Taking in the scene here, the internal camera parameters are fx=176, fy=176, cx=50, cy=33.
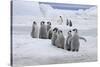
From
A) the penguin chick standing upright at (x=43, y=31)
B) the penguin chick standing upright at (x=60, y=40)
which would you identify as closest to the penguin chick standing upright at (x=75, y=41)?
the penguin chick standing upright at (x=60, y=40)

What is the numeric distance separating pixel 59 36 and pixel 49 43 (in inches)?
5.5

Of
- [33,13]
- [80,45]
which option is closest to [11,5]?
[33,13]

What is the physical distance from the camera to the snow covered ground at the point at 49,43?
72.2 inches

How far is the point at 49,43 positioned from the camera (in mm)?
1937

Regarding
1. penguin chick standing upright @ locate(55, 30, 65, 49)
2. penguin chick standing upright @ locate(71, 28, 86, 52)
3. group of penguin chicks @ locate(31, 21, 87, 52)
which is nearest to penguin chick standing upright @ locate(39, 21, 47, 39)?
group of penguin chicks @ locate(31, 21, 87, 52)

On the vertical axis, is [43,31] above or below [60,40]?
Answer: above

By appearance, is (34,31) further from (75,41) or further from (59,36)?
(75,41)

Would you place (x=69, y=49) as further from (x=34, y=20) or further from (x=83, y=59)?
(x=34, y=20)

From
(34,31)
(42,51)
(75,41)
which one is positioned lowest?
(42,51)

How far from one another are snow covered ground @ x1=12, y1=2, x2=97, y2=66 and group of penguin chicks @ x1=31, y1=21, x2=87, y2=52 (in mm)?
39

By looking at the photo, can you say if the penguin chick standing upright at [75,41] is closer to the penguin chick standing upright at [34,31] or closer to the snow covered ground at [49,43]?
the snow covered ground at [49,43]

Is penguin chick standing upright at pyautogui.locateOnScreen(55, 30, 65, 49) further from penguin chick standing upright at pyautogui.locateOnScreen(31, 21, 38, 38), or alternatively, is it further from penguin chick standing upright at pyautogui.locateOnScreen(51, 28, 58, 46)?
penguin chick standing upright at pyautogui.locateOnScreen(31, 21, 38, 38)

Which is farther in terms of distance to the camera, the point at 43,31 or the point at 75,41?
the point at 75,41

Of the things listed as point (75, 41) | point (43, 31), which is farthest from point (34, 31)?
point (75, 41)
